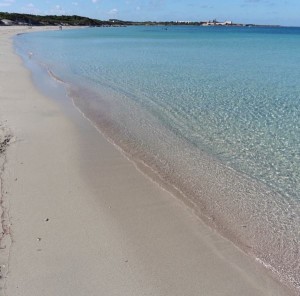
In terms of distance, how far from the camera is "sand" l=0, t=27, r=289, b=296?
4801 mm

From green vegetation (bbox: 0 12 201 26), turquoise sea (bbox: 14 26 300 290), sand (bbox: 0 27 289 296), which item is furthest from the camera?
green vegetation (bbox: 0 12 201 26)

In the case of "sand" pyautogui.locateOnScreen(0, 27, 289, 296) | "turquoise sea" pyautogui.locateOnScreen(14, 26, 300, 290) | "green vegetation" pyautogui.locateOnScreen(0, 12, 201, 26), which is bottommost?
"green vegetation" pyautogui.locateOnScreen(0, 12, 201, 26)

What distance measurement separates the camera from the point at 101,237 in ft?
18.9

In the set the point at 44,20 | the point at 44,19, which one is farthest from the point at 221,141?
the point at 44,19

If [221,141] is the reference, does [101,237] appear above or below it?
above

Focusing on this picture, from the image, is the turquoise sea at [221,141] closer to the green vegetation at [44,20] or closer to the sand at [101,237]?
the sand at [101,237]

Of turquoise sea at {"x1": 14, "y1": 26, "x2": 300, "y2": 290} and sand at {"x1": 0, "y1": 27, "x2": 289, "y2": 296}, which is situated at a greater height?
sand at {"x1": 0, "y1": 27, "x2": 289, "y2": 296}

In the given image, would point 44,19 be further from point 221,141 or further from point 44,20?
point 221,141

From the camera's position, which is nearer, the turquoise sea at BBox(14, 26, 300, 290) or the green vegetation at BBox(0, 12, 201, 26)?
the turquoise sea at BBox(14, 26, 300, 290)

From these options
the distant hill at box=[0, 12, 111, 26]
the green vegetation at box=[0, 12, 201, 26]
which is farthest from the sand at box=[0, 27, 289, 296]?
the distant hill at box=[0, 12, 111, 26]

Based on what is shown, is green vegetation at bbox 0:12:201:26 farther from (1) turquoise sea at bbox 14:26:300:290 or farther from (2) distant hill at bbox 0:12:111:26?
(1) turquoise sea at bbox 14:26:300:290

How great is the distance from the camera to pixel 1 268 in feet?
16.0

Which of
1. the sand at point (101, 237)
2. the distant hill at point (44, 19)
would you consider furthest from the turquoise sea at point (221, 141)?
the distant hill at point (44, 19)

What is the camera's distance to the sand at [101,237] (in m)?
4.80
